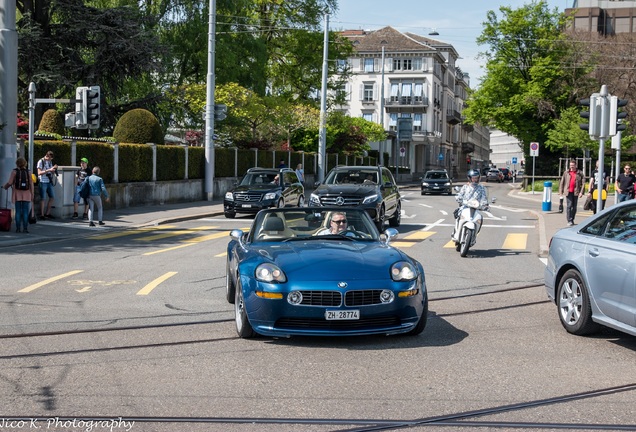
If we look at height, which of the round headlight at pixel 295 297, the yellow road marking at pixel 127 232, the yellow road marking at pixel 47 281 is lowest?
the yellow road marking at pixel 127 232

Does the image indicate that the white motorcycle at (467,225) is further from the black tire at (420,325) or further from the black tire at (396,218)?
the black tire at (420,325)

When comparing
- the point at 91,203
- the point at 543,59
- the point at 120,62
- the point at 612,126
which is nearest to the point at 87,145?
the point at 91,203

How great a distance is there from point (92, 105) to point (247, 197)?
6955 mm

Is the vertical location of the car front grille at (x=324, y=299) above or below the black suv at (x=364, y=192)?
below

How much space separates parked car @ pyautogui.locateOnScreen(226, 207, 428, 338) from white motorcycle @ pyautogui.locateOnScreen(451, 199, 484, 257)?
26.8 ft

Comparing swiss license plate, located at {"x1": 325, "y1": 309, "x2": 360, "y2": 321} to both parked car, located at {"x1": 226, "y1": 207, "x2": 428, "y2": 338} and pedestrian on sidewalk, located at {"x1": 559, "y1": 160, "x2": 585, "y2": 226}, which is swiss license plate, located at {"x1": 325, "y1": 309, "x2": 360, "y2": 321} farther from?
pedestrian on sidewalk, located at {"x1": 559, "y1": 160, "x2": 585, "y2": 226}

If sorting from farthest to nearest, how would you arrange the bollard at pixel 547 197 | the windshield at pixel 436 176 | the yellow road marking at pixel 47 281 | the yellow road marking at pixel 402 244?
the windshield at pixel 436 176 → the bollard at pixel 547 197 → the yellow road marking at pixel 402 244 → the yellow road marking at pixel 47 281

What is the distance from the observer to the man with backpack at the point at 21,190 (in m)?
20.1

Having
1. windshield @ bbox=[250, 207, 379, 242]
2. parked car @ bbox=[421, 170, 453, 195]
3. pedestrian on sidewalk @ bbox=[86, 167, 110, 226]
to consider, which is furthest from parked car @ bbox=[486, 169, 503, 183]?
windshield @ bbox=[250, 207, 379, 242]

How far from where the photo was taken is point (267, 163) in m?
48.2

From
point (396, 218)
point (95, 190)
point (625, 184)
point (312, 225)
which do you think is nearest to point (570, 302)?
point (312, 225)

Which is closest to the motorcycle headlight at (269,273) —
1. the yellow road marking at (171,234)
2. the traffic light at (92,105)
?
the yellow road marking at (171,234)

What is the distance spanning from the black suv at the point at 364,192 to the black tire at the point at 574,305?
41.7 feet

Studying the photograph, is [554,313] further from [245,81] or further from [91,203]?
[245,81]
